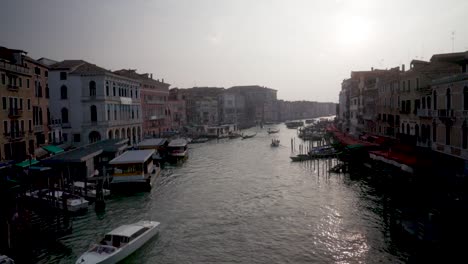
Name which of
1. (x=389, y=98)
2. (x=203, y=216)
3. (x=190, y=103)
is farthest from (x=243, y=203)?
(x=190, y=103)

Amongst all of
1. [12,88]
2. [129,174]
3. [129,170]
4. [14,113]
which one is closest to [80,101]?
[12,88]

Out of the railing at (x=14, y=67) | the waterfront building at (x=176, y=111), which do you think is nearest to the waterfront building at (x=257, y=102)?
the waterfront building at (x=176, y=111)

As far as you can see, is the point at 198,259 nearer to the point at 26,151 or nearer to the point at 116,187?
the point at 116,187

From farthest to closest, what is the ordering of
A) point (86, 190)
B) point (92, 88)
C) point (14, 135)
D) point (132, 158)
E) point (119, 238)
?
point (92, 88)
point (132, 158)
point (14, 135)
point (86, 190)
point (119, 238)

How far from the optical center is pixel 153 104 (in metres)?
69.4

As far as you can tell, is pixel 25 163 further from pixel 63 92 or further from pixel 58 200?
pixel 63 92

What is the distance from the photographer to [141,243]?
18.8 m

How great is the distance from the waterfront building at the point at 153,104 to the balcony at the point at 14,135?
3148 cm

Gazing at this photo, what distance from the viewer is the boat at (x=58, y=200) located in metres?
23.5

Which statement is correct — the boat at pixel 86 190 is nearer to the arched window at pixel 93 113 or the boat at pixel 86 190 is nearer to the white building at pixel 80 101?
the white building at pixel 80 101

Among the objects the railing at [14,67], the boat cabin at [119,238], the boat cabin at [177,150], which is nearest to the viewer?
the boat cabin at [119,238]

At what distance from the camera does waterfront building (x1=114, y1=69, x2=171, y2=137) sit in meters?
65.5

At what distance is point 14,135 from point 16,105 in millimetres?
2784

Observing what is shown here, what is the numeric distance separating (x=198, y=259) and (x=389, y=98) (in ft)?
112
